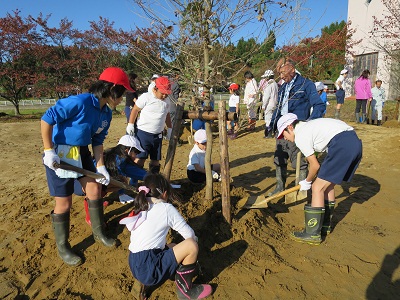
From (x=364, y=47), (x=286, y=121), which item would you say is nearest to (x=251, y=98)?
(x=286, y=121)

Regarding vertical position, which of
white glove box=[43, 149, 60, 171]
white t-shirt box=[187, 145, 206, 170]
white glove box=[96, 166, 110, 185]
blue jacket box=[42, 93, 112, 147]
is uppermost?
blue jacket box=[42, 93, 112, 147]

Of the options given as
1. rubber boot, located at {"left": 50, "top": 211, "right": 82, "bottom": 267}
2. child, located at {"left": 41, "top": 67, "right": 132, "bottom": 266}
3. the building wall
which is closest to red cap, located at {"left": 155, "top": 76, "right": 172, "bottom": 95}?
child, located at {"left": 41, "top": 67, "right": 132, "bottom": 266}

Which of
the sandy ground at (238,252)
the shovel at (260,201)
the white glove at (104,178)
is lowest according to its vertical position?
the sandy ground at (238,252)

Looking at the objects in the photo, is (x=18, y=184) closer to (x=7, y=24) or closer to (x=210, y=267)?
(x=210, y=267)

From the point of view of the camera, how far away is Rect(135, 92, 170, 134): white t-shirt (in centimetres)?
419

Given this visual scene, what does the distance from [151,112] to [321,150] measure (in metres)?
2.26

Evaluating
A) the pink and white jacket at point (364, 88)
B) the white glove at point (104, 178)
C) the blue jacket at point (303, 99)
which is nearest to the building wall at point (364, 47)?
the pink and white jacket at point (364, 88)

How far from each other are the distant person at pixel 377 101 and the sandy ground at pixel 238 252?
22.7ft

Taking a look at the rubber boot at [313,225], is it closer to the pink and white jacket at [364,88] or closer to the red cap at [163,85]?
the red cap at [163,85]

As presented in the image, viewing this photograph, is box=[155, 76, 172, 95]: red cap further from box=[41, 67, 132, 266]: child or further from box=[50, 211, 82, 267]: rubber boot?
box=[50, 211, 82, 267]: rubber boot

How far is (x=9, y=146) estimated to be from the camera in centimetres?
840

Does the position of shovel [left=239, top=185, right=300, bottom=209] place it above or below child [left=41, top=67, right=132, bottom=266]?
below

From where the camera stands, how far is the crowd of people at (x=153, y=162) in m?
2.39

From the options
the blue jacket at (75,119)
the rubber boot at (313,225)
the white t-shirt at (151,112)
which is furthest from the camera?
the white t-shirt at (151,112)
